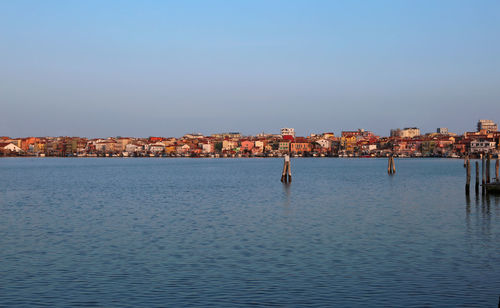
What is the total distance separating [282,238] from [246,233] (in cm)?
150

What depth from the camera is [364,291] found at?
1191 cm

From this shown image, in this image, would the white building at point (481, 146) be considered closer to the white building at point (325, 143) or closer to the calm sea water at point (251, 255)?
the white building at point (325, 143)

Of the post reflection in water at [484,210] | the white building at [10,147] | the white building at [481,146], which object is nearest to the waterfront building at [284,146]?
the white building at [481,146]

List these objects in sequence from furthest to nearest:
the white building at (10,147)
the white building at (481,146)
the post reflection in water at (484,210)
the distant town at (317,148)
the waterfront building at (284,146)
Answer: the white building at (10,147) < the waterfront building at (284,146) < the distant town at (317,148) < the white building at (481,146) < the post reflection in water at (484,210)

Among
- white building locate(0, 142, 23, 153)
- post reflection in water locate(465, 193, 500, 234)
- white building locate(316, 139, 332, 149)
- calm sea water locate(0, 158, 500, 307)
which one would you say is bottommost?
calm sea water locate(0, 158, 500, 307)

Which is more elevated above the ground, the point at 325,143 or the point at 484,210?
the point at 325,143

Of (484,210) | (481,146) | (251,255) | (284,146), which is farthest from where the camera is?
(284,146)

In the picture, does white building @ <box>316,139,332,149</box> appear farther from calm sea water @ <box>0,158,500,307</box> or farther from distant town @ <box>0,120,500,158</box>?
calm sea water @ <box>0,158,500,307</box>

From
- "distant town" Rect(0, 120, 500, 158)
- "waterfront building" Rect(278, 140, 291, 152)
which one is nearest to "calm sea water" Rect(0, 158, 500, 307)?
"distant town" Rect(0, 120, 500, 158)

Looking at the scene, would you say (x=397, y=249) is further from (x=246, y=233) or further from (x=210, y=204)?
(x=210, y=204)

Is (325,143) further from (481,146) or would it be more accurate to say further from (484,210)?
(484,210)

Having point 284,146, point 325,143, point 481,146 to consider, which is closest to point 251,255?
point 481,146

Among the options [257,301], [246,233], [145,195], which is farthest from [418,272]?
[145,195]

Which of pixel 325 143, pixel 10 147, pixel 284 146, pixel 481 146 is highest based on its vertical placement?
pixel 325 143
